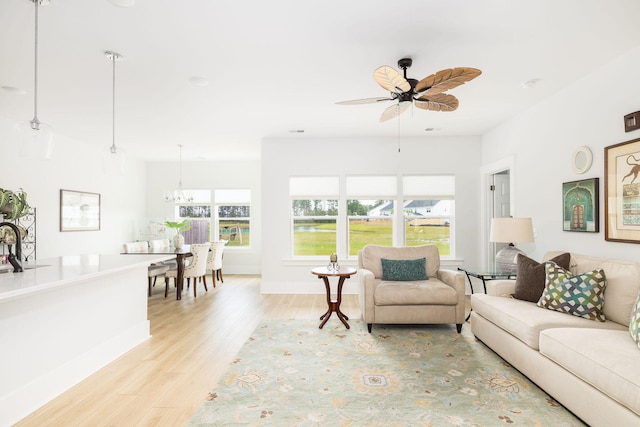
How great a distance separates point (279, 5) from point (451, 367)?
9.97 feet

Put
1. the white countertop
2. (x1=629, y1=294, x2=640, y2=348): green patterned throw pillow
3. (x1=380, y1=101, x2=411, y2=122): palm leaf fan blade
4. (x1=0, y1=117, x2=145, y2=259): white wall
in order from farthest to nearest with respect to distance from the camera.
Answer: (x1=0, y1=117, x2=145, y2=259): white wall < (x1=380, y1=101, x2=411, y2=122): palm leaf fan blade < (x1=629, y1=294, x2=640, y2=348): green patterned throw pillow < the white countertop

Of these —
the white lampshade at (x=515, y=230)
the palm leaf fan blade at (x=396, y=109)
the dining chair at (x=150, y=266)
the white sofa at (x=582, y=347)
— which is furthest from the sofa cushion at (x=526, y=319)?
the dining chair at (x=150, y=266)

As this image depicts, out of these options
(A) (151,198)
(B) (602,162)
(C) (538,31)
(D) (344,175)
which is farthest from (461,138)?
(A) (151,198)

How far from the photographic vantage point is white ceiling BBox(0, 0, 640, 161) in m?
2.39

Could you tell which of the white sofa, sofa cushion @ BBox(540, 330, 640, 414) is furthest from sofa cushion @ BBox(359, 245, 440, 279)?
sofa cushion @ BBox(540, 330, 640, 414)

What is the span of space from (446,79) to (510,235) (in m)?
2.31

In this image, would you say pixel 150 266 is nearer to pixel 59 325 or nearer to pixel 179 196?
pixel 179 196

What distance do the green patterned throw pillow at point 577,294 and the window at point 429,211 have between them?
10.1 feet

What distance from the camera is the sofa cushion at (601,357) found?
72.9 inches

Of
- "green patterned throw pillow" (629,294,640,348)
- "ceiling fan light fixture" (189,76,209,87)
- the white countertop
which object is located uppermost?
"ceiling fan light fixture" (189,76,209,87)

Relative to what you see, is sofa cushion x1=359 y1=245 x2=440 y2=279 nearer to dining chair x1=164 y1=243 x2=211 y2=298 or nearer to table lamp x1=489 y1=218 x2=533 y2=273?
table lamp x1=489 y1=218 x2=533 y2=273

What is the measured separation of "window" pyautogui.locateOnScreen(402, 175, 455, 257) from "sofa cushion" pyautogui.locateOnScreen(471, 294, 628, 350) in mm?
2706

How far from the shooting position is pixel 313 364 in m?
3.10

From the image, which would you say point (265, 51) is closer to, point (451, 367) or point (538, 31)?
point (538, 31)
